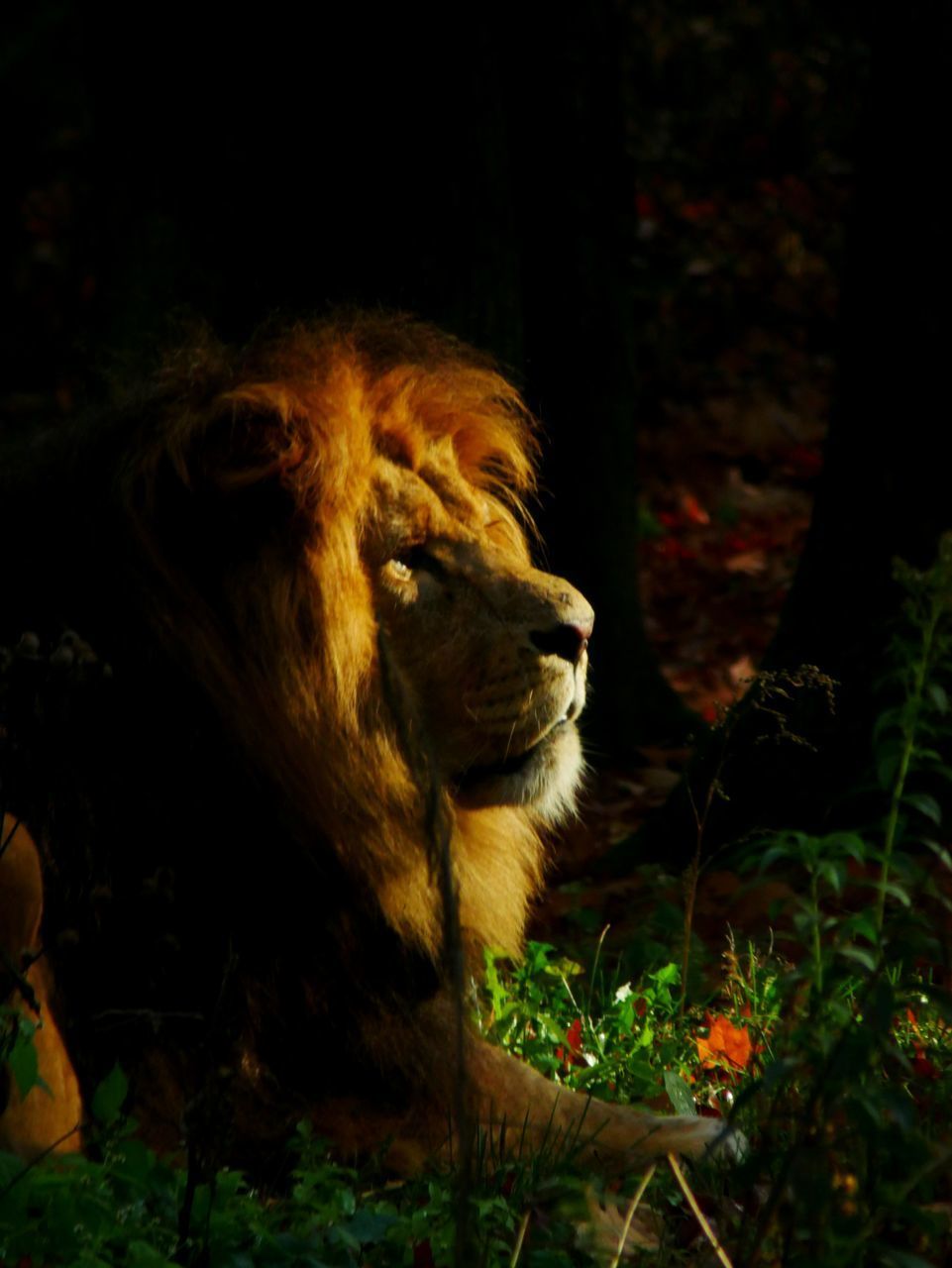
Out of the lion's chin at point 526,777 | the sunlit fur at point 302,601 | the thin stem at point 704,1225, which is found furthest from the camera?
the lion's chin at point 526,777

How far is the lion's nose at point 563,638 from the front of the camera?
3.57 metres

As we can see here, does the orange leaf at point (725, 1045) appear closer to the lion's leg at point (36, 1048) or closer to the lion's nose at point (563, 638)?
the lion's nose at point (563, 638)

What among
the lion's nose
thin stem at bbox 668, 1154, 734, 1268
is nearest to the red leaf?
the lion's nose

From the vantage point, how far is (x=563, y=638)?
11.7 ft

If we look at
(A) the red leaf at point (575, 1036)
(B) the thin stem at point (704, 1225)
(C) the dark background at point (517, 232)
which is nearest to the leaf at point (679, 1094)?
(A) the red leaf at point (575, 1036)

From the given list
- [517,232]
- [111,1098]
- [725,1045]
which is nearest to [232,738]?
[111,1098]

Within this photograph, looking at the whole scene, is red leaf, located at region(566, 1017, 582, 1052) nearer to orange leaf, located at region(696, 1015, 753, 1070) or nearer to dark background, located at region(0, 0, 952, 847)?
orange leaf, located at region(696, 1015, 753, 1070)

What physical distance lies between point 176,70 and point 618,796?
2.85 m

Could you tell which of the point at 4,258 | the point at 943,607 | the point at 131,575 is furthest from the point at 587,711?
the point at 4,258

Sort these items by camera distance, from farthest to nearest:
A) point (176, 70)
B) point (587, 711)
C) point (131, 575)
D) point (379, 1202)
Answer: point (587, 711), point (176, 70), point (131, 575), point (379, 1202)

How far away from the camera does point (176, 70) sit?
5.57 metres

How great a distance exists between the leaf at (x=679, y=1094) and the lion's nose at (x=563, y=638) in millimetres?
900

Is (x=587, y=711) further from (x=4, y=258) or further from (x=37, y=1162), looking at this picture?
(x=4, y=258)

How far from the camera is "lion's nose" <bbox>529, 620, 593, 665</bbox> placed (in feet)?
11.7
